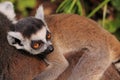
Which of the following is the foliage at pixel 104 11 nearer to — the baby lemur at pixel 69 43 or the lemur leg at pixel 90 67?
the baby lemur at pixel 69 43

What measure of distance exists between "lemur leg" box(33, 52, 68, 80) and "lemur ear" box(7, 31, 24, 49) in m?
0.32

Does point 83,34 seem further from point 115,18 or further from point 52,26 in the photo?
point 115,18

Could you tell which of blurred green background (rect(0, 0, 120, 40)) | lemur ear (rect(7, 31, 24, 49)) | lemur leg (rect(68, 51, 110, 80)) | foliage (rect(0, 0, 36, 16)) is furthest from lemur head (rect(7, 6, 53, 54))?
foliage (rect(0, 0, 36, 16))

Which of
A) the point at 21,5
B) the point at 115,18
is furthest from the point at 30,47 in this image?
the point at 21,5

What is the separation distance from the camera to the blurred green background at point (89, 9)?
19.4ft

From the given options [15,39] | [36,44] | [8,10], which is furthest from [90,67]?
[8,10]

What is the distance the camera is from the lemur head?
4562 mm

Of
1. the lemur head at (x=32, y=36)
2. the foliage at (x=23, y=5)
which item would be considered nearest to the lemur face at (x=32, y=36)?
the lemur head at (x=32, y=36)

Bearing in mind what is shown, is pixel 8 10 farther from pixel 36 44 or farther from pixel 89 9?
pixel 89 9

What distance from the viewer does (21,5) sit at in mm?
8430

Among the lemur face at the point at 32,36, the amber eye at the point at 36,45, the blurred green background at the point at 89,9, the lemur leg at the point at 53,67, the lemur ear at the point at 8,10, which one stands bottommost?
the blurred green background at the point at 89,9

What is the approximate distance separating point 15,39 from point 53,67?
477 mm

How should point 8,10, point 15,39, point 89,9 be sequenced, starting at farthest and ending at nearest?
point 89,9
point 8,10
point 15,39

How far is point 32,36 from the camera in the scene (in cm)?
467
